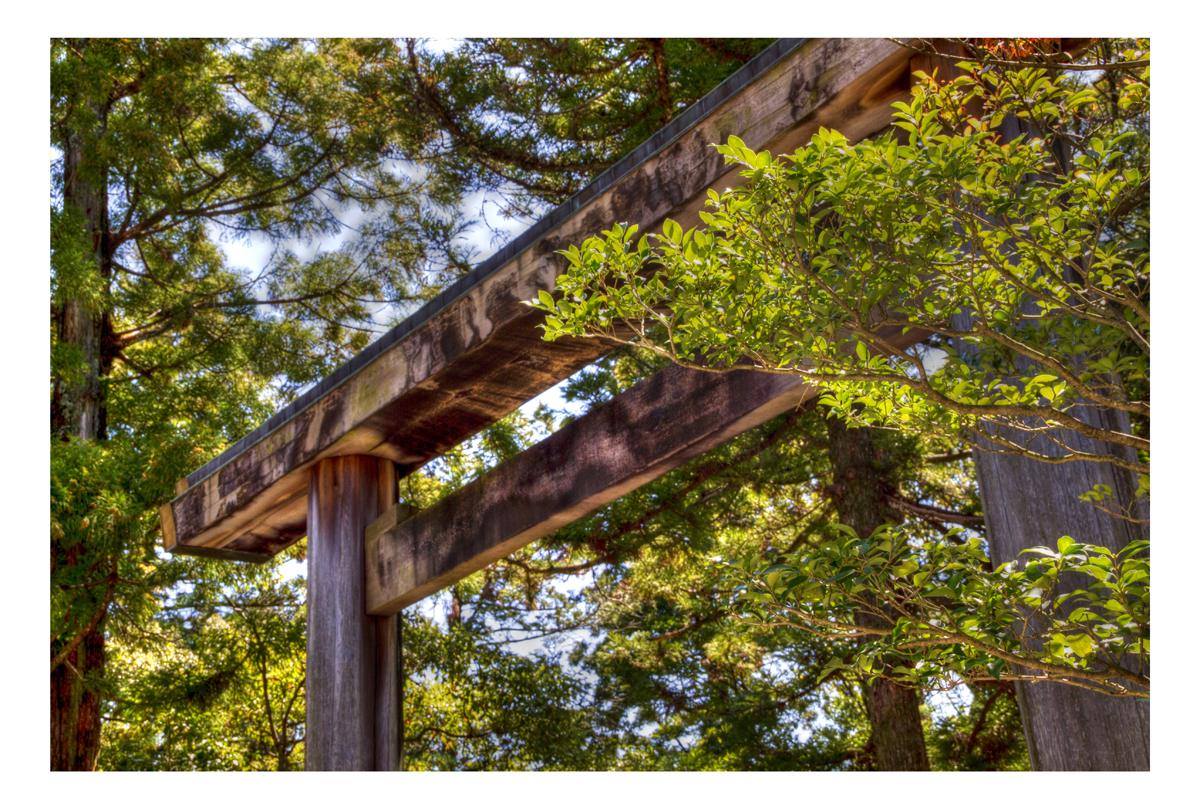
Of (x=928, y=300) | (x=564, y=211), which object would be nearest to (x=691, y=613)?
(x=564, y=211)

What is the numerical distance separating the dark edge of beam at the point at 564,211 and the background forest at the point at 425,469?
197 centimetres

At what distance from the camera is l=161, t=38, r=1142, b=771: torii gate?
1.29 metres

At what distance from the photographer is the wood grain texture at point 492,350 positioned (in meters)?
1.24

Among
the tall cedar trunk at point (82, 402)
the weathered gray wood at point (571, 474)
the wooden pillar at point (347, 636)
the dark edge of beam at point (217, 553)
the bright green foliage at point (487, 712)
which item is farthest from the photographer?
the bright green foliage at point (487, 712)

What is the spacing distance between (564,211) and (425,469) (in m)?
3.74

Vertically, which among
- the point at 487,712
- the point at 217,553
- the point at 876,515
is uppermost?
the point at 876,515

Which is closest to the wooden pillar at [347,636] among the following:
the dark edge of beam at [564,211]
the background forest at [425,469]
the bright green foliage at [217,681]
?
the dark edge of beam at [564,211]

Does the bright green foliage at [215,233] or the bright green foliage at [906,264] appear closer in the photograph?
the bright green foliage at [906,264]

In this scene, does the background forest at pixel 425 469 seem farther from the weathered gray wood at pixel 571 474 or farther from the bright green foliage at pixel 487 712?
the weathered gray wood at pixel 571 474

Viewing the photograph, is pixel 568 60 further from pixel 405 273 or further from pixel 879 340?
pixel 879 340

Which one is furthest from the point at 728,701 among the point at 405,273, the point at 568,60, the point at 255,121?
the point at 255,121

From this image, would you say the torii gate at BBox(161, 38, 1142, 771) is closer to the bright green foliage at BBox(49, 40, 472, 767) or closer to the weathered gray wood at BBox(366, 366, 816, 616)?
the weathered gray wood at BBox(366, 366, 816, 616)

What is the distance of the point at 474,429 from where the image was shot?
1771 millimetres

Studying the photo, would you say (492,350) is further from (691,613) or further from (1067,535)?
(691,613)
